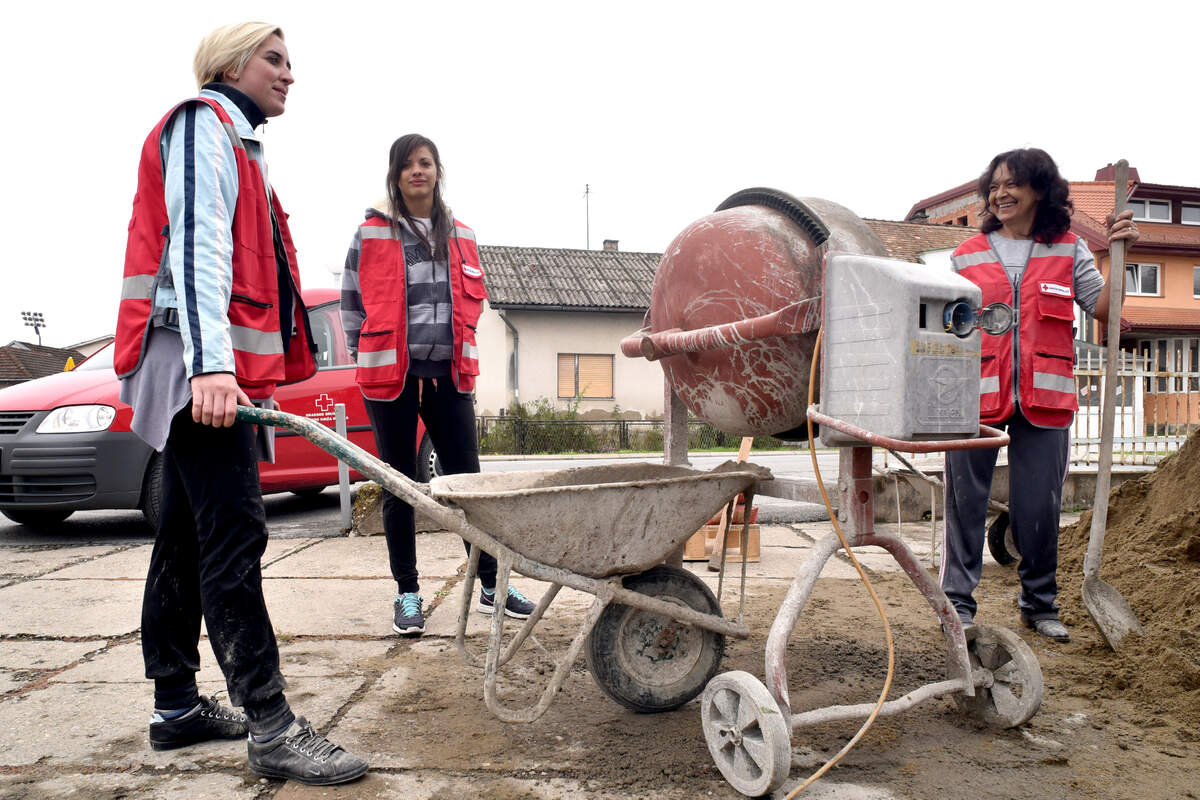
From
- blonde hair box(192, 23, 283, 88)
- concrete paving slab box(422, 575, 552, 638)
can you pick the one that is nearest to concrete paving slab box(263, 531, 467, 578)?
concrete paving slab box(422, 575, 552, 638)

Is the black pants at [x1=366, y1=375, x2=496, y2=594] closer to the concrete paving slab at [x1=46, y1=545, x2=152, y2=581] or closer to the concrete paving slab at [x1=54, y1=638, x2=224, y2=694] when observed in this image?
the concrete paving slab at [x1=54, y1=638, x2=224, y2=694]

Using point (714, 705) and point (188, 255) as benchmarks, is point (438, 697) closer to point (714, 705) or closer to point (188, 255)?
point (714, 705)

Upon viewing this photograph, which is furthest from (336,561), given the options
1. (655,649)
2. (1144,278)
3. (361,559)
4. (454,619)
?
(1144,278)

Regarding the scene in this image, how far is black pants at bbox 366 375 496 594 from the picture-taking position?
3.14 m

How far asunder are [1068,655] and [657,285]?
1.92 m

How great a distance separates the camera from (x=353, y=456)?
1.96 meters

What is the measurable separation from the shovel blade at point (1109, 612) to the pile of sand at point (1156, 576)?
39 millimetres

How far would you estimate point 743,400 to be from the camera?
2.28 metres

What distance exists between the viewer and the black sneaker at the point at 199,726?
2092 mm

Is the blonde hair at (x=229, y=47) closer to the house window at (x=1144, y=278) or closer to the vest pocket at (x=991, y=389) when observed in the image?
the vest pocket at (x=991, y=389)

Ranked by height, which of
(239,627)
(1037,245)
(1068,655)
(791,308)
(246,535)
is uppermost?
(1037,245)

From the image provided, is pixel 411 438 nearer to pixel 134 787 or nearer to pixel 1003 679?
pixel 134 787

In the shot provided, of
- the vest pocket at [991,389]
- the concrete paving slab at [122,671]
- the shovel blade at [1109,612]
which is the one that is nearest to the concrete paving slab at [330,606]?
the concrete paving slab at [122,671]

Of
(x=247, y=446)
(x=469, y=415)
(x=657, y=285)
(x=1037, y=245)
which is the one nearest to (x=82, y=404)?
(x=469, y=415)
